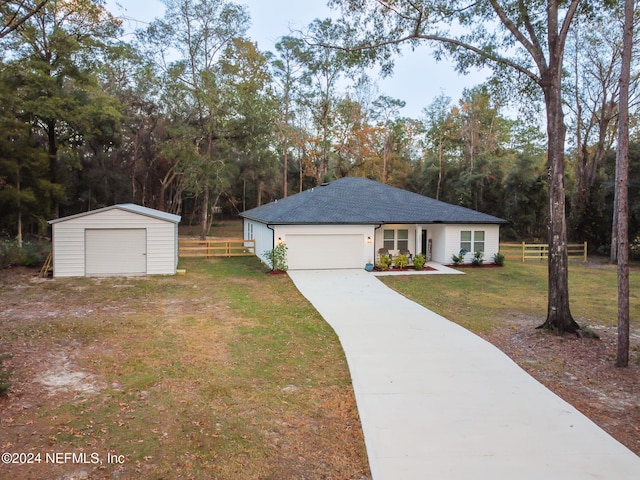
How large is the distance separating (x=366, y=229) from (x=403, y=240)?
229 cm

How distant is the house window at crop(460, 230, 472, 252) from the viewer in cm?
1995

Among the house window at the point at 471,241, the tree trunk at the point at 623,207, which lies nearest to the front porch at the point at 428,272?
the house window at the point at 471,241

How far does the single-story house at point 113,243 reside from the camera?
615 inches

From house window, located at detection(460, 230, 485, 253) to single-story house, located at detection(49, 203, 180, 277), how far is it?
503 inches

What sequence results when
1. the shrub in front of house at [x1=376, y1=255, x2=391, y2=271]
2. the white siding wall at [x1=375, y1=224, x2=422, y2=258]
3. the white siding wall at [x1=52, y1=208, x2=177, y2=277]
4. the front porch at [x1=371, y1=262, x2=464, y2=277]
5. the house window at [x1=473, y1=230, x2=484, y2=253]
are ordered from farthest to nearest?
the house window at [x1=473, y1=230, x2=484, y2=253] < the white siding wall at [x1=375, y1=224, x2=422, y2=258] < the shrub in front of house at [x1=376, y1=255, x2=391, y2=271] < the front porch at [x1=371, y1=262, x2=464, y2=277] < the white siding wall at [x1=52, y1=208, x2=177, y2=277]

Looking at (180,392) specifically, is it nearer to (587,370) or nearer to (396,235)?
(587,370)

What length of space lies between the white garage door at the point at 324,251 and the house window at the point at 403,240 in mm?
2170

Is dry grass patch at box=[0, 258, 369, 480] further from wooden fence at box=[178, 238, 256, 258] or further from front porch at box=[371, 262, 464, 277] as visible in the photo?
wooden fence at box=[178, 238, 256, 258]

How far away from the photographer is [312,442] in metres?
4.64

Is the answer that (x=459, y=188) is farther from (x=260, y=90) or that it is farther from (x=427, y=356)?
(x=427, y=356)

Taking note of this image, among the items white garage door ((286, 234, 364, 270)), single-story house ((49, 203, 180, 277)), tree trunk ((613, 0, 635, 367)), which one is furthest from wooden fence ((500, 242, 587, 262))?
single-story house ((49, 203, 180, 277))

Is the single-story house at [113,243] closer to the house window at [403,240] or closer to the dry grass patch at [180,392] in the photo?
the dry grass patch at [180,392]

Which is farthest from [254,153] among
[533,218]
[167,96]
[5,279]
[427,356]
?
[427,356]

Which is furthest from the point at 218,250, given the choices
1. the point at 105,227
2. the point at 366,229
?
the point at 366,229
